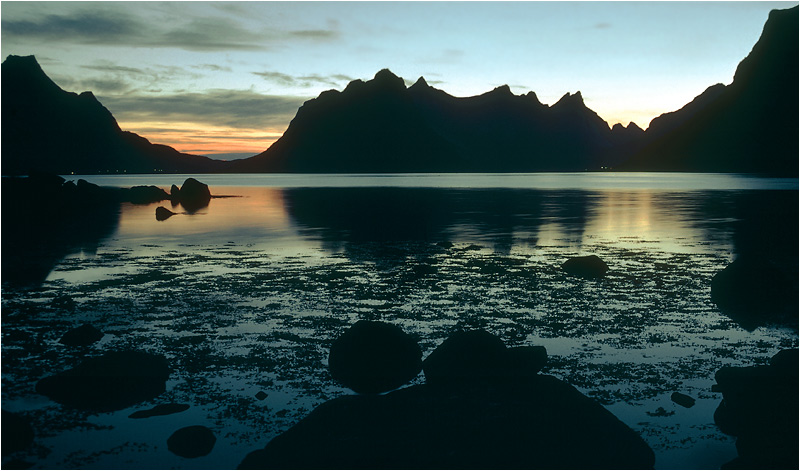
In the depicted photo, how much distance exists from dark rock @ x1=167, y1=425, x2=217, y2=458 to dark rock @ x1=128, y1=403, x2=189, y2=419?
1.00m

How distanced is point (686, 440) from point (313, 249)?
71.9ft

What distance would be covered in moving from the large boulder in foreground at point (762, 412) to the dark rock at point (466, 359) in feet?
12.2

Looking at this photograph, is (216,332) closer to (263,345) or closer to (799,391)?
→ (263,345)

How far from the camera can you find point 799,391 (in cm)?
1027

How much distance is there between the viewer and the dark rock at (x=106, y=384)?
34.8ft

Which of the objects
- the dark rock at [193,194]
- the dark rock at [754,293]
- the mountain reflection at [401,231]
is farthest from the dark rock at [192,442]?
the dark rock at [193,194]

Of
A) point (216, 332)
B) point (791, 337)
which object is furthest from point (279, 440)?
point (791, 337)

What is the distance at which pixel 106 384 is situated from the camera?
35.7 feet

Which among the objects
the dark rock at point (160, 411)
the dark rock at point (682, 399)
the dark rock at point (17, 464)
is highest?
the dark rock at point (160, 411)

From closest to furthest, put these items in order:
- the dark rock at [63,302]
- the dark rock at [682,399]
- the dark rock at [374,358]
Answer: the dark rock at [682,399] → the dark rock at [374,358] → the dark rock at [63,302]

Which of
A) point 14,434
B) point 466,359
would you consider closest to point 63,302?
point 14,434

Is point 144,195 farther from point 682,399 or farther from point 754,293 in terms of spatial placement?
point 682,399

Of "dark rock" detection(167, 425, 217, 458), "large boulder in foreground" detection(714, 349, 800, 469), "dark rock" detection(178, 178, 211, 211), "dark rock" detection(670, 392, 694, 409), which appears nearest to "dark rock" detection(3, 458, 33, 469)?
"dark rock" detection(167, 425, 217, 458)

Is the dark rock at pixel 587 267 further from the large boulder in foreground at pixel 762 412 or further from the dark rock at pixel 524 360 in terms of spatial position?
the large boulder in foreground at pixel 762 412
